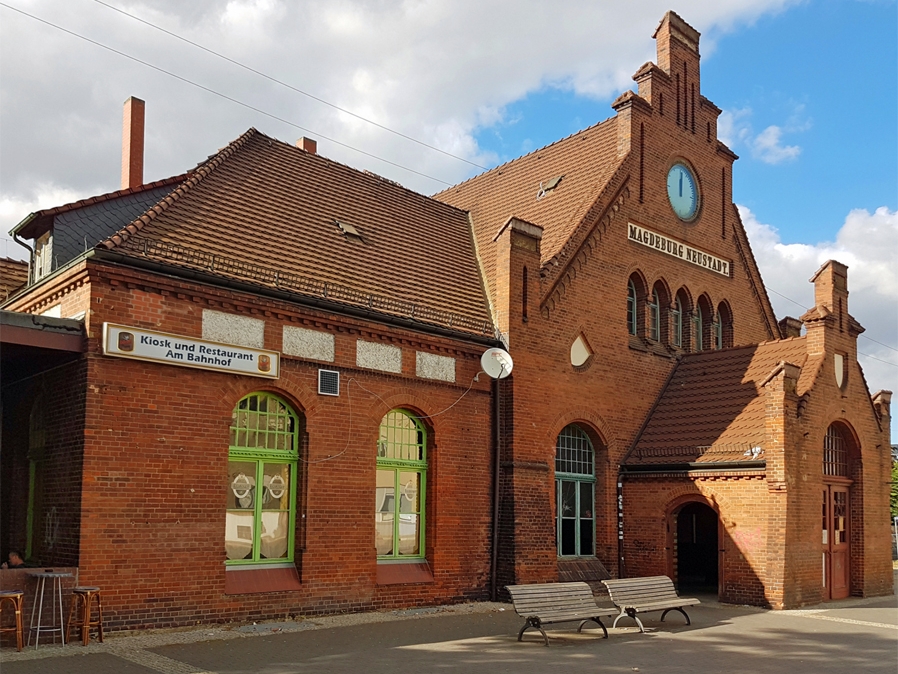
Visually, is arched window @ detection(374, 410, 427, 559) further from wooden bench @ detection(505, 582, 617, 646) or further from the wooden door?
the wooden door

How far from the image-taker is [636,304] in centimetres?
2139

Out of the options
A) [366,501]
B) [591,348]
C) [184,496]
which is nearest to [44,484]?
[184,496]

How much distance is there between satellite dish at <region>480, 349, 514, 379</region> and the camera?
1692cm

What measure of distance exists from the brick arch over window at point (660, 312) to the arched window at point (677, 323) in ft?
0.56

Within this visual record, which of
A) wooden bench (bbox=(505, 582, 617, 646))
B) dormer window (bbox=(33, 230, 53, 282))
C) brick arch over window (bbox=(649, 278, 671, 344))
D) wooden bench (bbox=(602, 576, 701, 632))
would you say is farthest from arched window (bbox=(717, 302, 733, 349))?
dormer window (bbox=(33, 230, 53, 282))

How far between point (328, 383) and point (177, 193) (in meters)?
4.07

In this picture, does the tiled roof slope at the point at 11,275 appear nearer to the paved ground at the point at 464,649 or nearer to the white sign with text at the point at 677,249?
the paved ground at the point at 464,649

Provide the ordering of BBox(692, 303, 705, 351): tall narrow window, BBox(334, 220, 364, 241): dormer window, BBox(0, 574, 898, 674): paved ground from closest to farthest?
BBox(0, 574, 898, 674): paved ground → BBox(334, 220, 364, 241): dormer window → BBox(692, 303, 705, 351): tall narrow window

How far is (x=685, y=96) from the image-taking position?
23.4 metres

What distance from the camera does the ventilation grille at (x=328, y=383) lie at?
1458 cm

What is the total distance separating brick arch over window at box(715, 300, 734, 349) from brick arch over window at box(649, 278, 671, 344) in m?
2.55

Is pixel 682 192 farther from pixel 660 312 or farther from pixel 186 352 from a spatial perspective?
pixel 186 352

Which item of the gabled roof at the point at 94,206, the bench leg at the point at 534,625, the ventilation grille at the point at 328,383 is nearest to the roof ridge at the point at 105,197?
the gabled roof at the point at 94,206

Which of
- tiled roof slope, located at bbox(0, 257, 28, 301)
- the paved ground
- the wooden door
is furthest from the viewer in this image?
the wooden door
